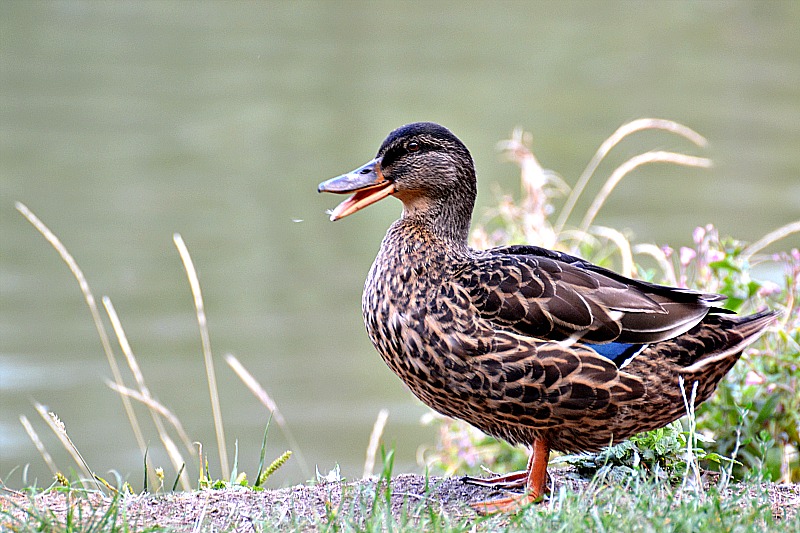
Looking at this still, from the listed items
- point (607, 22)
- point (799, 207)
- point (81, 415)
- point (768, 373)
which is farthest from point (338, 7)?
point (768, 373)

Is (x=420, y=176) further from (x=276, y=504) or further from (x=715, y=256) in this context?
(x=715, y=256)

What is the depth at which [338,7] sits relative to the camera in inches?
752

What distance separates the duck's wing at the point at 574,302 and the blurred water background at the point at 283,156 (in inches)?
63.7

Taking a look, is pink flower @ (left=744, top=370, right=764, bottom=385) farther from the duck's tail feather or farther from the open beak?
the open beak

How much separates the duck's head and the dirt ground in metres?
0.86

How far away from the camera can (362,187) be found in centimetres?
369

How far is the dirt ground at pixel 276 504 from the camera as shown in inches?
122

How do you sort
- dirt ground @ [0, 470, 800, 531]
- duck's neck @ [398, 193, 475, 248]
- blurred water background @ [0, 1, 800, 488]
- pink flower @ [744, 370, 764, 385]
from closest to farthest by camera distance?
dirt ground @ [0, 470, 800, 531] → duck's neck @ [398, 193, 475, 248] → pink flower @ [744, 370, 764, 385] → blurred water background @ [0, 1, 800, 488]

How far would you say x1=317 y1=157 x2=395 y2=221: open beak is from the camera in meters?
3.65

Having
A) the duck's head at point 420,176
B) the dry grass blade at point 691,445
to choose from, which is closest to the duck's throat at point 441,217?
the duck's head at point 420,176

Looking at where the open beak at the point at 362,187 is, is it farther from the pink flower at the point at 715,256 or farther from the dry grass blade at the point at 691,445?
the pink flower at the point at 715,256

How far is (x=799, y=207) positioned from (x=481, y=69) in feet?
20.1

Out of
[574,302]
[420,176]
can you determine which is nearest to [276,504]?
[574,302]

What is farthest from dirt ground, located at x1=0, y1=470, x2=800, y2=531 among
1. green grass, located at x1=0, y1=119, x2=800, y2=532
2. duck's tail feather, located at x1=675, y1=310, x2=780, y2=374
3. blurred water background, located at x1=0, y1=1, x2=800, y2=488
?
blurred water background, located at x1=0, y1=1, x2=800, y2=488
